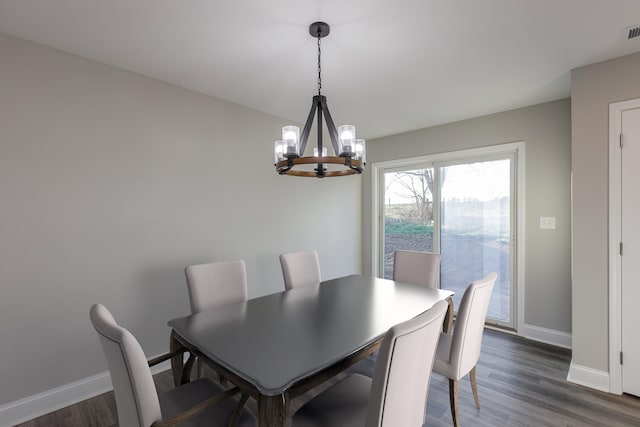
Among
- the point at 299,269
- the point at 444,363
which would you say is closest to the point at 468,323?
the point at 444,363

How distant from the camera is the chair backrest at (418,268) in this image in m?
2.78

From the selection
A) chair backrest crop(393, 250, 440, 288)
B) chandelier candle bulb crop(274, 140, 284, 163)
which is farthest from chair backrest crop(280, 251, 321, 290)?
chandelier candle bulb crop(274, 140, 284, 163)

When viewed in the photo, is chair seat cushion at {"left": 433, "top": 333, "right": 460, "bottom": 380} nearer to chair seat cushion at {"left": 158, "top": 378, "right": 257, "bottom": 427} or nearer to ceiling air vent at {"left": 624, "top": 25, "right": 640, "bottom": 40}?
chair seat cushion at {"left": 158, "top": 378, "right": 257, "bottom": 427}

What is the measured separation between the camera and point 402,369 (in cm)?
106

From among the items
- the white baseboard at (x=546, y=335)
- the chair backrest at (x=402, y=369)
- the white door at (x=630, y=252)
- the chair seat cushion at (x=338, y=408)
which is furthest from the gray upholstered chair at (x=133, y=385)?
the white baseboard at (x=546, y=335)

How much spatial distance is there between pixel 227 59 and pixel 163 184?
120cm

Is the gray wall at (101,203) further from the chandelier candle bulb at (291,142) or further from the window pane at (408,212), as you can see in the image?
the window pane at (408,212)

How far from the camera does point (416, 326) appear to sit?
1.03 metres

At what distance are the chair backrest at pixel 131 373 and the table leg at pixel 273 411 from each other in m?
0.39

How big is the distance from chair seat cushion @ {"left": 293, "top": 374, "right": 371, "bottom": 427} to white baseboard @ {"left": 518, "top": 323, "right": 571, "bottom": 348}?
103 inches

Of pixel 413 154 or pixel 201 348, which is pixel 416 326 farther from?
pixel 413 154

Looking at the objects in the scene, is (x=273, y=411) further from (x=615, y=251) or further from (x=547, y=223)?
(x=547, y=223)

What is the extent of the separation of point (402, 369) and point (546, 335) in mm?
2996

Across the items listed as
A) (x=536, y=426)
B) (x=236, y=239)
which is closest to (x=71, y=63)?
(x=236, y=239)
